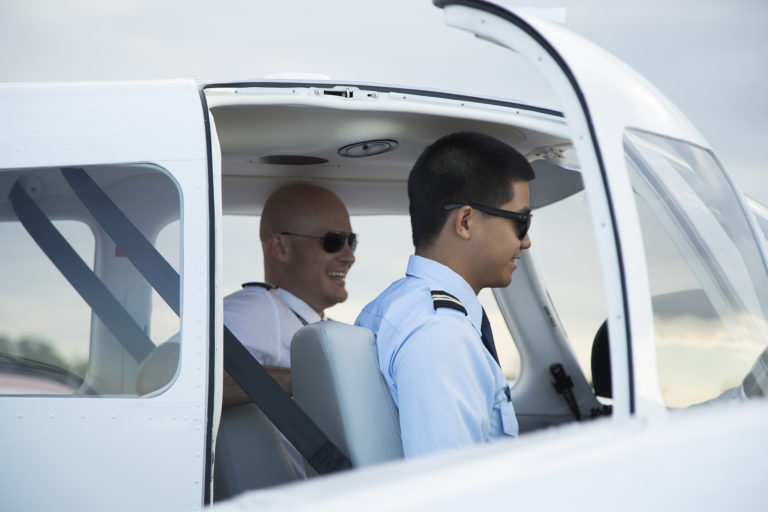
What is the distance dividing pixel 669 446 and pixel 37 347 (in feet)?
5.40

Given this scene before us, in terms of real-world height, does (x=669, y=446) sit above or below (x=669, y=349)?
below

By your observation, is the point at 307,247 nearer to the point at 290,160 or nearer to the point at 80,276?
the point at 290,160

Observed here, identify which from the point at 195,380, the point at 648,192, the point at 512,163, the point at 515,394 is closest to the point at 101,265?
the point at 195,380

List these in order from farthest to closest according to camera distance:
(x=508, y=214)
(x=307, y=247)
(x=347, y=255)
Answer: (x=347, y=255) → (x=307, y=247) → (x=508, y=214)

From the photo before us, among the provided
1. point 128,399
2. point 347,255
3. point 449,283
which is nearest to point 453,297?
point 449,283

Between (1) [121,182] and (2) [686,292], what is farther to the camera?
(1) [121,182]

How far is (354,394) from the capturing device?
86.1 inches

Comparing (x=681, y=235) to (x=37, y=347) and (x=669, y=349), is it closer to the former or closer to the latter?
(x=669, y=349)

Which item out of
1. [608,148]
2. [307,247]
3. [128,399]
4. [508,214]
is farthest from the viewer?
[307,247]

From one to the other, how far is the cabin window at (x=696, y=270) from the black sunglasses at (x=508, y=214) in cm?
48

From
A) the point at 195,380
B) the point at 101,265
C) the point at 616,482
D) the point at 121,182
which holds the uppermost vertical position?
the point at 121,182

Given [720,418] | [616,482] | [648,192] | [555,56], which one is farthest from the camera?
[648,192]

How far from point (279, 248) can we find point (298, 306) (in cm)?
34

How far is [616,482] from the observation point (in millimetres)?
1249
